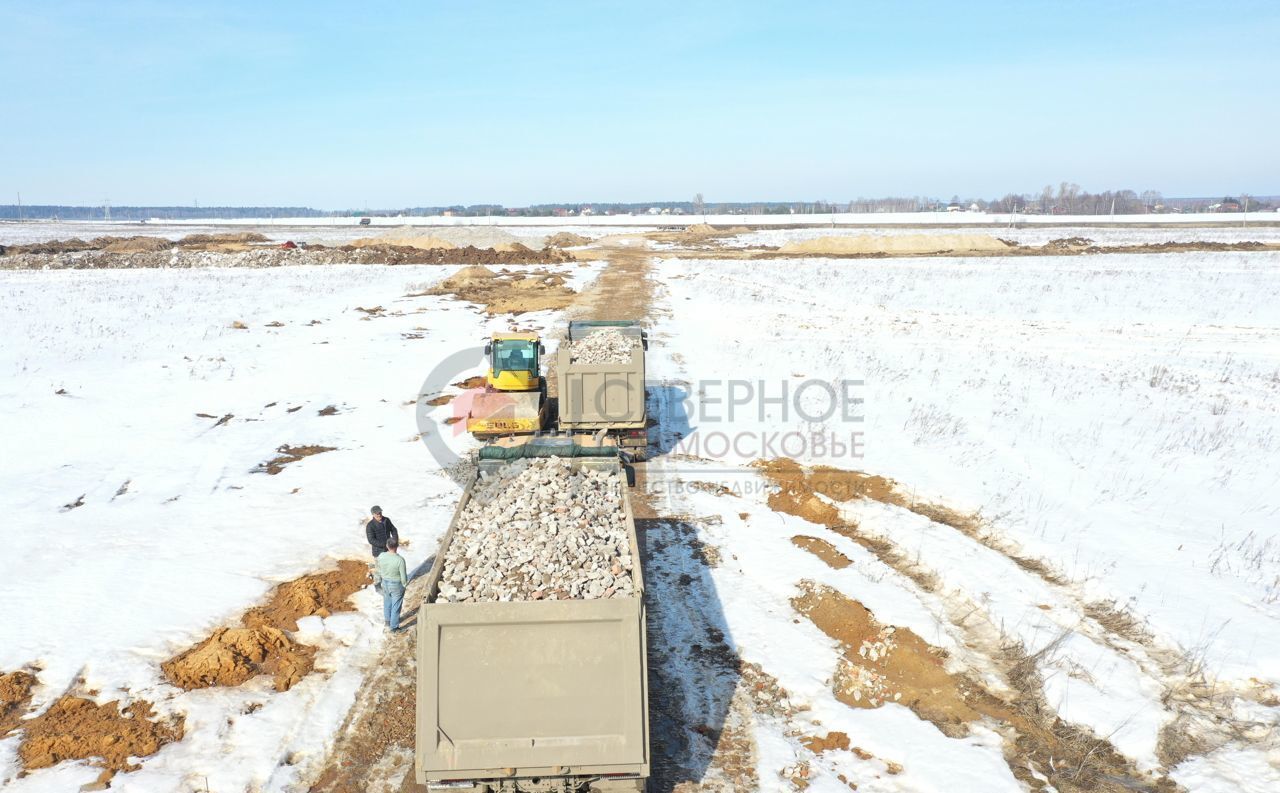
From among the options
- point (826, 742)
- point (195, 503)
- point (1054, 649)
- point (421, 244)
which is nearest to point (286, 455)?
point (195, 503)

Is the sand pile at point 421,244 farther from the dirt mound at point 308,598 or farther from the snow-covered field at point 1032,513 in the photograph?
the dirt mound at point 308,598

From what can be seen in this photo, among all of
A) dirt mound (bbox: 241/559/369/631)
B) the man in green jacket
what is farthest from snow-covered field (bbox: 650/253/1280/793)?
dirt mound (bbox: 241/559/369/631)

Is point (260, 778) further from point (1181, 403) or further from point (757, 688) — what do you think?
point (1181, 403)

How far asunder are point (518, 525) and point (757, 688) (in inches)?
122

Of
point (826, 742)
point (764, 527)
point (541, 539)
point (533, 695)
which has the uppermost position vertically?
point (541, 539)

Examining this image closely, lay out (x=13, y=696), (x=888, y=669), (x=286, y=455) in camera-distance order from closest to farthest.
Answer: (x=13, y=696) < (x=888, y=669) < (x=286, y=455)

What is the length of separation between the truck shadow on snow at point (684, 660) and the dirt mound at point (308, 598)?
4.00 m

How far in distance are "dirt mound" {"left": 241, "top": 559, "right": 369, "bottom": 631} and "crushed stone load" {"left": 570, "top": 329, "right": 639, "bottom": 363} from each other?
5.65m

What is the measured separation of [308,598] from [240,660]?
49.7 inches

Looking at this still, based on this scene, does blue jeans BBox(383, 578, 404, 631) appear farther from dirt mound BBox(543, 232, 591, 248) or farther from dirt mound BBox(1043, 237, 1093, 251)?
dirt mound BBox(543, 232, 591, 248)

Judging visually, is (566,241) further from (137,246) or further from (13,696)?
(13,696)

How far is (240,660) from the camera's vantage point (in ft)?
26.1

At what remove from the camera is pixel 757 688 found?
766 cm

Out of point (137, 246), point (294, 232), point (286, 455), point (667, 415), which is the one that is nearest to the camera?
point (286, 455)
